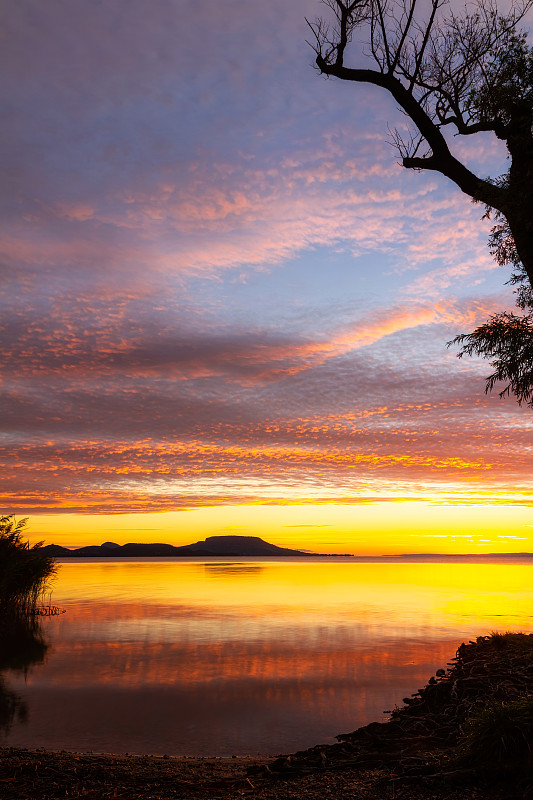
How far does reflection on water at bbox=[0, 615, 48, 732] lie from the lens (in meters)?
20.9

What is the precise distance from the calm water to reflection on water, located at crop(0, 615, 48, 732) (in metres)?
0.30

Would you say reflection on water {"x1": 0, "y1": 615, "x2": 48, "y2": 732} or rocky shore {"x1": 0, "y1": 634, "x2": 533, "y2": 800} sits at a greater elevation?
rocky shore {"x1": 0, "y1": 634, "x2": 533, "y2": 800}

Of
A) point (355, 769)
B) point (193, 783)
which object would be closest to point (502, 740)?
point (355, 769)

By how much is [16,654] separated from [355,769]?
27833 mm

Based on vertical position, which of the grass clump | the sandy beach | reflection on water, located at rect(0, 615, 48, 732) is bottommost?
reflection on water, located at rect(0, 615, 48, 732)

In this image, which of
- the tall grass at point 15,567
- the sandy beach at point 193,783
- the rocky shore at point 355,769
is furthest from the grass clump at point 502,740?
the tall grass at point 15,567

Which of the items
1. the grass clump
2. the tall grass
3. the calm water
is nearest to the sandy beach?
the grass clump

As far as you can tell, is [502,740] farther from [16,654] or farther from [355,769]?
[16,654]

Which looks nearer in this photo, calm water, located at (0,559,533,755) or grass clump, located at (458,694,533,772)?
grass clump, located at (458,694,533,772)

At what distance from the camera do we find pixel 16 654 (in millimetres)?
33156

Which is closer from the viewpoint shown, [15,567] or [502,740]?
[502,740]

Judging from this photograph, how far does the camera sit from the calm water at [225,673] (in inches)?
720

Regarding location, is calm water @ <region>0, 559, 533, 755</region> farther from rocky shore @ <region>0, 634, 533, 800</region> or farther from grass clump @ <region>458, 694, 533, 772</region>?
grass clump @ <region>458, 694, 533, 772</region>

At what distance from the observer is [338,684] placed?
25.2 meters
